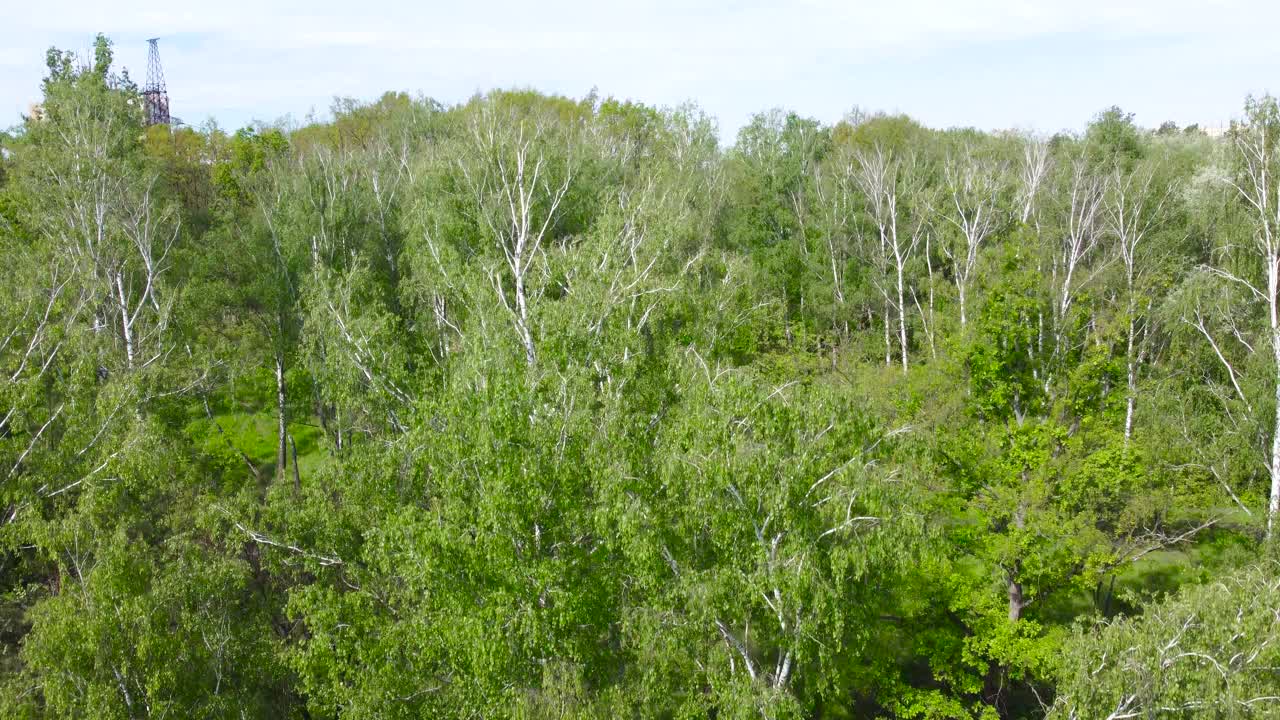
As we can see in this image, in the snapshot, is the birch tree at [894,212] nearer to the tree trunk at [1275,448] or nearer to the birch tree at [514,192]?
the tree trunk at [1275,448]

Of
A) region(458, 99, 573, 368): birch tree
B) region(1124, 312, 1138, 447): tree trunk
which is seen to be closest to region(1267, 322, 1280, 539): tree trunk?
region(1124, 312, 1138, 447): tree trunk

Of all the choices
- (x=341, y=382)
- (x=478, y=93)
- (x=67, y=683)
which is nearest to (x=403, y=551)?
(x=67, y=683)

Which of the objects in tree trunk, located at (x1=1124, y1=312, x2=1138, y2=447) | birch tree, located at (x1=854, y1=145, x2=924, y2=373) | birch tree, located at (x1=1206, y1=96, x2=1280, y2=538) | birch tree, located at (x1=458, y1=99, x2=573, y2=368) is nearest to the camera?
birch tree, located at (x1=1206, y1=96, x2=1280, y2=538)

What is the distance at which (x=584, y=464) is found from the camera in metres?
16.0

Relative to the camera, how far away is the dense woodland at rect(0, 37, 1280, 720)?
48.3 feet

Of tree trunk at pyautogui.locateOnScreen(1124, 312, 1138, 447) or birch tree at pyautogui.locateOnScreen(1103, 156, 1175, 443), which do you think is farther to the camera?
birch tree at pyautogui.locateOnScreen(1103, 156, 1175, 443)

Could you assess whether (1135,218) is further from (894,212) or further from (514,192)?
(514,192)

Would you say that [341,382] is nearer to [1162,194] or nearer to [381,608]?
[381,608]

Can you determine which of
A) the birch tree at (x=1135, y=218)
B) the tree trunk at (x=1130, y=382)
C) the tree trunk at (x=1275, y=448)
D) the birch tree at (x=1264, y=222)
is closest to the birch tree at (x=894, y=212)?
the birch tree at (x=1135, y=218)

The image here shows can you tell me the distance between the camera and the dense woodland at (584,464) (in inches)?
580

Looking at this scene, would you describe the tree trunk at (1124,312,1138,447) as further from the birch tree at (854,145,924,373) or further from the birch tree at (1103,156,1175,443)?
the birch tree at (854,145,924,373)

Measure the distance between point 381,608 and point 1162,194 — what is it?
40.7 metres

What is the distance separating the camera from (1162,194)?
42.2m

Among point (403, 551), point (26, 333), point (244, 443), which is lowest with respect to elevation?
point (244, 443)
